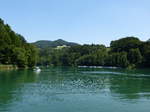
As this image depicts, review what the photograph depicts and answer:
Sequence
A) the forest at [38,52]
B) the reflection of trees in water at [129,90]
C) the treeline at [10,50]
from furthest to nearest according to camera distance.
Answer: the forest at [38,52], the treeline at [10,50], the reflection of trees in water at [129,90]

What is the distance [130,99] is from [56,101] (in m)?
8.19

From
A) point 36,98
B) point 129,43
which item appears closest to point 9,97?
point 36,98

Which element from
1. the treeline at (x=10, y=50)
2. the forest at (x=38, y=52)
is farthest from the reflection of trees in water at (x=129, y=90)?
the forest at (x=38, y=52)

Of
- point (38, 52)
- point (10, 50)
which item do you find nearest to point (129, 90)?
point (10, 50)

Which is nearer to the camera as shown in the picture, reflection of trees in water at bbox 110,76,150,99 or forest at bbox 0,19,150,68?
reflection of trees in water at bbox 110,76,150,99

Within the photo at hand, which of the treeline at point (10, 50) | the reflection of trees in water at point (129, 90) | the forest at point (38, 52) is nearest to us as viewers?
the reflection of trees in water at point (129, 90)

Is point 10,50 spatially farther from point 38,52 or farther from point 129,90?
point 129,90

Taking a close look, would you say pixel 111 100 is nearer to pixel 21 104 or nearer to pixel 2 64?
pixel 21 104

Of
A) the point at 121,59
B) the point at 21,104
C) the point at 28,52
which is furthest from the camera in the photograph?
the point at 121,59

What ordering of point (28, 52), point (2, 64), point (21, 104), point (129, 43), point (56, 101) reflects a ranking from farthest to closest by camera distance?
point (129, 43)
point (28, 52)
point (2, 64)
point (56, 101)
point (21, 104)

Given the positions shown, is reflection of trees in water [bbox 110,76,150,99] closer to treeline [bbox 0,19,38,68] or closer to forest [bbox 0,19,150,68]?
treeline [bbox 0,19,38,68]

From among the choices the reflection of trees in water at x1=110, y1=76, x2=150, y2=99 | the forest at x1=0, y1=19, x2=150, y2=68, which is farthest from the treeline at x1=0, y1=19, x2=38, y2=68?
the reflection of trees in water at x1=110, y1=76, x2=150, y2=99

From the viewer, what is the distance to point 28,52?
436ft

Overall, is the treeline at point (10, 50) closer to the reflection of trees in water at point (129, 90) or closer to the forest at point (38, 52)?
the forest at point (38, 52)
